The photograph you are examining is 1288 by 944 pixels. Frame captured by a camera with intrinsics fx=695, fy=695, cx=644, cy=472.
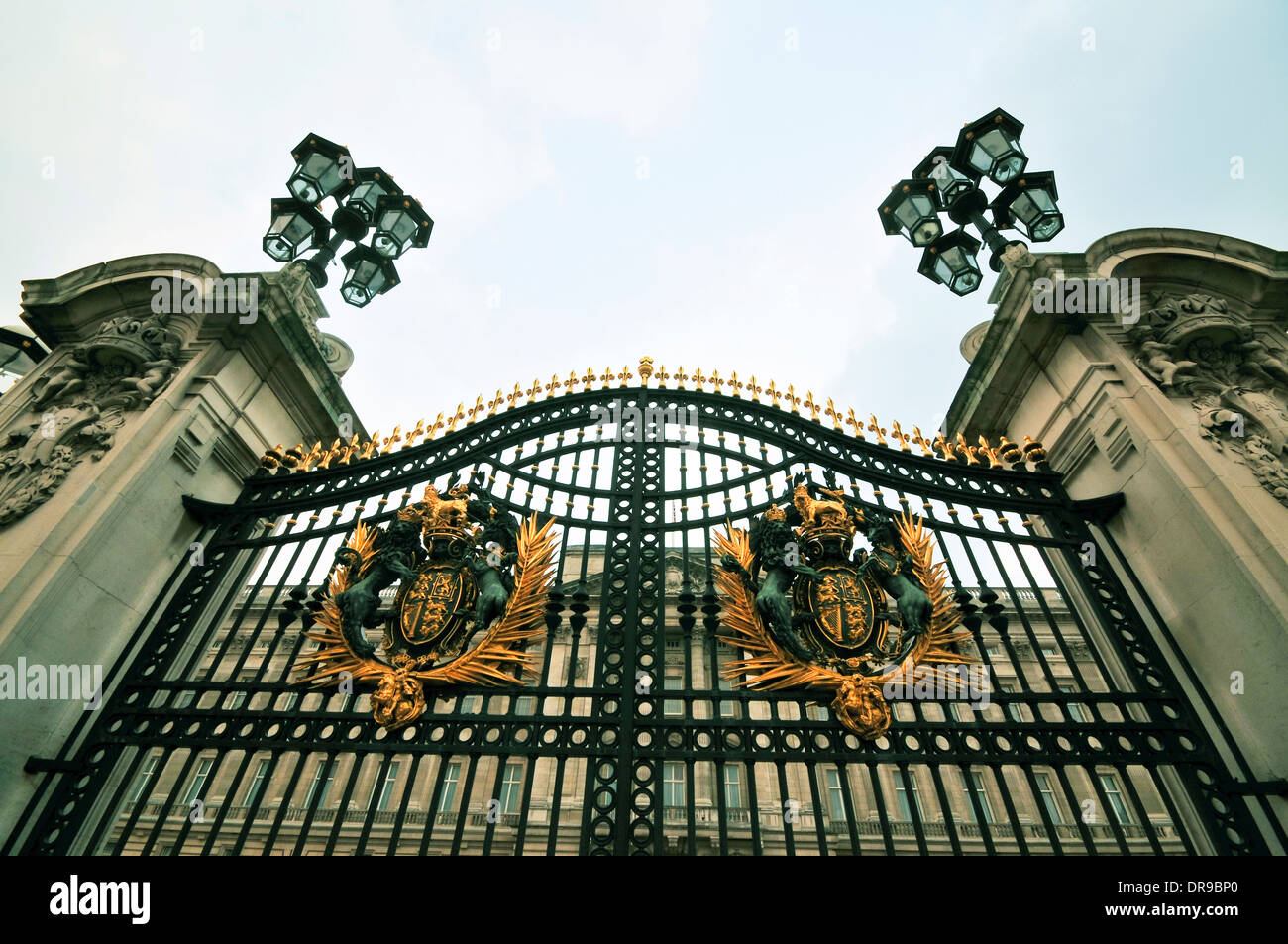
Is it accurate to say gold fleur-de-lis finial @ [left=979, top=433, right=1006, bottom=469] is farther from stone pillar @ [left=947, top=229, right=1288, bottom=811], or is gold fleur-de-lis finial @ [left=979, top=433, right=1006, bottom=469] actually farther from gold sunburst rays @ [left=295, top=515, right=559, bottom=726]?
gold sunburst rays @ [left=295, top=515, right=559, bottom=726]

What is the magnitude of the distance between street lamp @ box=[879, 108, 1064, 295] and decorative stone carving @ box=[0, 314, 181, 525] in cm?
867

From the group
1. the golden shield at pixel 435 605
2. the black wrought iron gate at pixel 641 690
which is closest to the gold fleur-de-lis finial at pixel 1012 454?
the black wrought iron gate at pixel 641 690

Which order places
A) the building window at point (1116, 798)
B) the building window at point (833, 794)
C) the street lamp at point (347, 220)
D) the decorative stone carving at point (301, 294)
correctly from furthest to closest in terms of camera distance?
the building window at point (833, 794), the building window at point (1116, 798), the street lamp at point (347, 220), the decorative stone carving at point (301, 294)

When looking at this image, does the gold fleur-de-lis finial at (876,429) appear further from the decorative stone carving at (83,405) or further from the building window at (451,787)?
the building window at (451,787)

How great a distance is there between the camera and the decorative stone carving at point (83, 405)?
6.15 meters

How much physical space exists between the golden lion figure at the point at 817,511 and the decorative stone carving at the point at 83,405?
6.39 metres

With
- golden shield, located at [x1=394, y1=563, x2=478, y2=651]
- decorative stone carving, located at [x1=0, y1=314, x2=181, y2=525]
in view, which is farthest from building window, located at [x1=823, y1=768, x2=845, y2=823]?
decorative stone carving, located at [x1=0, y1=314, x2=181, y2=525]

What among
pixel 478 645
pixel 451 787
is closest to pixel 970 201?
pixel 478 645

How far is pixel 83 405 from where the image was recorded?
22.6 feet

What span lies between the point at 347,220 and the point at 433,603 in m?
5.57

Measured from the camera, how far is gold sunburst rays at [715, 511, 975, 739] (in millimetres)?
5242

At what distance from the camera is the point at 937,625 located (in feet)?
19.0
